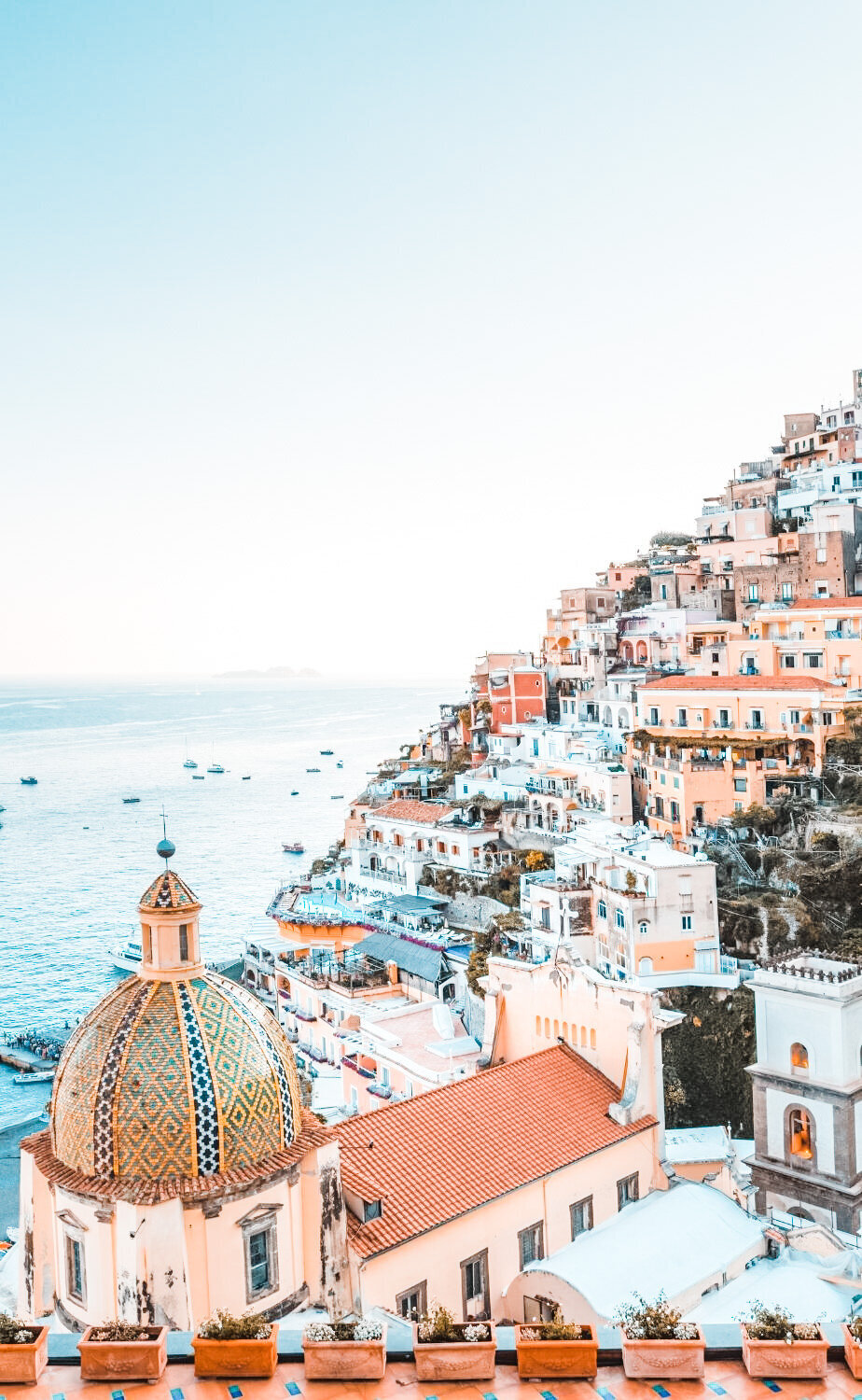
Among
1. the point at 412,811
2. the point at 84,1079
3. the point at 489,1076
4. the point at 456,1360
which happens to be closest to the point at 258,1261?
the point at 84,1079

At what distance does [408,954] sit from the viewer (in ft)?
119

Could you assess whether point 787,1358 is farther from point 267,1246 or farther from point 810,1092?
point 810,1092

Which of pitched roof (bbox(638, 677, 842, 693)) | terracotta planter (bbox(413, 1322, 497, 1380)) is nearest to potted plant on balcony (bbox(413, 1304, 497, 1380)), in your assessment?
terracotta planter (bbox(413, 1322, 497, 1380))

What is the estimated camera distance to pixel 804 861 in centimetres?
3375

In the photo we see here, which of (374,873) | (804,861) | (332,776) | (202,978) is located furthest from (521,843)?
(332,776)

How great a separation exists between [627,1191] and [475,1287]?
129 inches

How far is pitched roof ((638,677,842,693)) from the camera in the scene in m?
39.0

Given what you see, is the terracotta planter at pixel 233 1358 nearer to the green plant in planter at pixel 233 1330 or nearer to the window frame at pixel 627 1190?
the green plant in planter at pixel 233 1330

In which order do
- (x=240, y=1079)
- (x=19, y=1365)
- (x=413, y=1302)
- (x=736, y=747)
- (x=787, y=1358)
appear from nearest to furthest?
(x=787, y=1358)
(x=19, y=1365)
(x=240, y=1079)
(x=413, y=1302)
(x=736, y=747)

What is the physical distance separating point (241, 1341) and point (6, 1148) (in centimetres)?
2746

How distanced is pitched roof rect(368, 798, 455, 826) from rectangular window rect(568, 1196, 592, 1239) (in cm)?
3221

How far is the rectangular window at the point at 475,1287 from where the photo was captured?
13383mm

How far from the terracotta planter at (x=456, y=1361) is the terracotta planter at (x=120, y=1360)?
79.1 inches

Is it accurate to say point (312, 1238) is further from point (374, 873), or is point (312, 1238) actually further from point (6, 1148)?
point (374, 873)
